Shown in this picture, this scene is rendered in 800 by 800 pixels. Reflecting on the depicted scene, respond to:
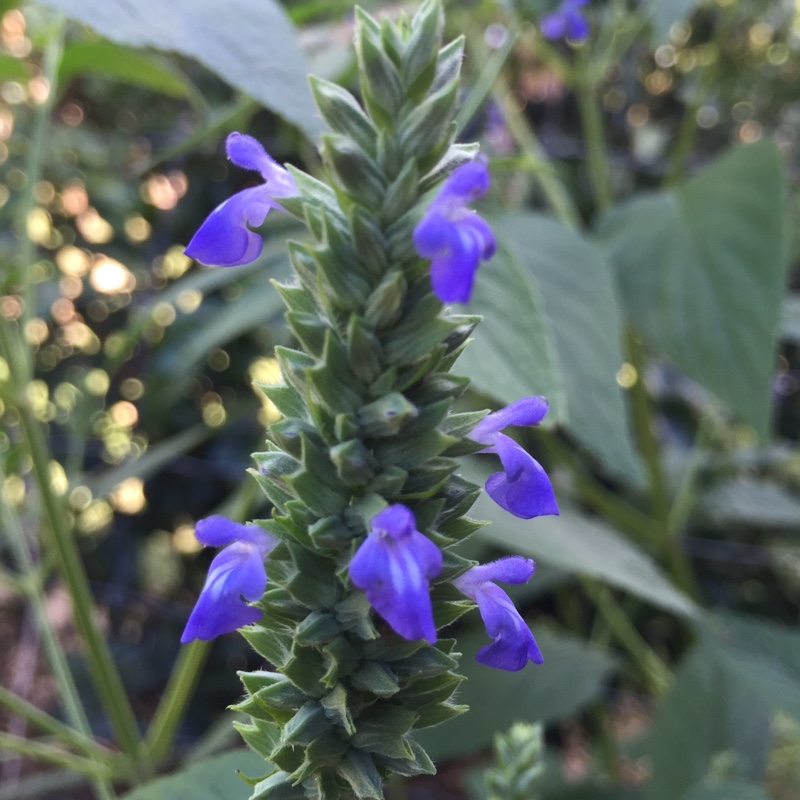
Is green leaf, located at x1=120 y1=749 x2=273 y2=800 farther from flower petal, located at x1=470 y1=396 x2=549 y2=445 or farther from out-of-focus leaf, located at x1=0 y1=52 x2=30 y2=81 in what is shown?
out-of-focus leaf, located at x1=0 y1=52 x2=30 y2=81

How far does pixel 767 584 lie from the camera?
1733 millimetres

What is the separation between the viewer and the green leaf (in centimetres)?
49

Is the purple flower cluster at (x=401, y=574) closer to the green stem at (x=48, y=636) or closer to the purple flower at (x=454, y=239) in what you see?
the purple flower at (x=454, y=239)

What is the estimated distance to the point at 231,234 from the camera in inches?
14.1

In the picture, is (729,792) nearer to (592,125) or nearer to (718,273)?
(718,273)

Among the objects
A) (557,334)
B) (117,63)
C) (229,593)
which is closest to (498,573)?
(229,593)

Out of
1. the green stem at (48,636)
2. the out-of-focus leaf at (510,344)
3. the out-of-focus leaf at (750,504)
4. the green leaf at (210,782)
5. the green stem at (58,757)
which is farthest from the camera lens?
the out-of-focus leaf at (750,504)

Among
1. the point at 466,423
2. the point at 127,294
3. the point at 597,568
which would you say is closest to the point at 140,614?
the point at 127,294

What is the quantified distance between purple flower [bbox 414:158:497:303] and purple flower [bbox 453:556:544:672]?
158 millimetres

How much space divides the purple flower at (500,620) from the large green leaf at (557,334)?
224 millimetres

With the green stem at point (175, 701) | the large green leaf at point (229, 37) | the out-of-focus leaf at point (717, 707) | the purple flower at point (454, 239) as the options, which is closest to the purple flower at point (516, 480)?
the purple flower at point (454, 239)

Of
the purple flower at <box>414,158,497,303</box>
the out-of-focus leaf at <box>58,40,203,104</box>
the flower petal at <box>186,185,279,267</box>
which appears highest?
the out-of-focus leaf at <box>58,40,203,104</box>

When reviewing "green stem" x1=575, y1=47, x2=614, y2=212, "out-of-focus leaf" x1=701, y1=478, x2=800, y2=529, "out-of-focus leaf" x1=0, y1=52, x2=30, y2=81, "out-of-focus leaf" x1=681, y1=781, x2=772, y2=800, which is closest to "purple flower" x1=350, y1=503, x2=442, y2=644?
"out-of-focus leaf" x1=681, y1=781, x2=772, y2=800

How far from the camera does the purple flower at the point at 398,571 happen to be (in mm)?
265
